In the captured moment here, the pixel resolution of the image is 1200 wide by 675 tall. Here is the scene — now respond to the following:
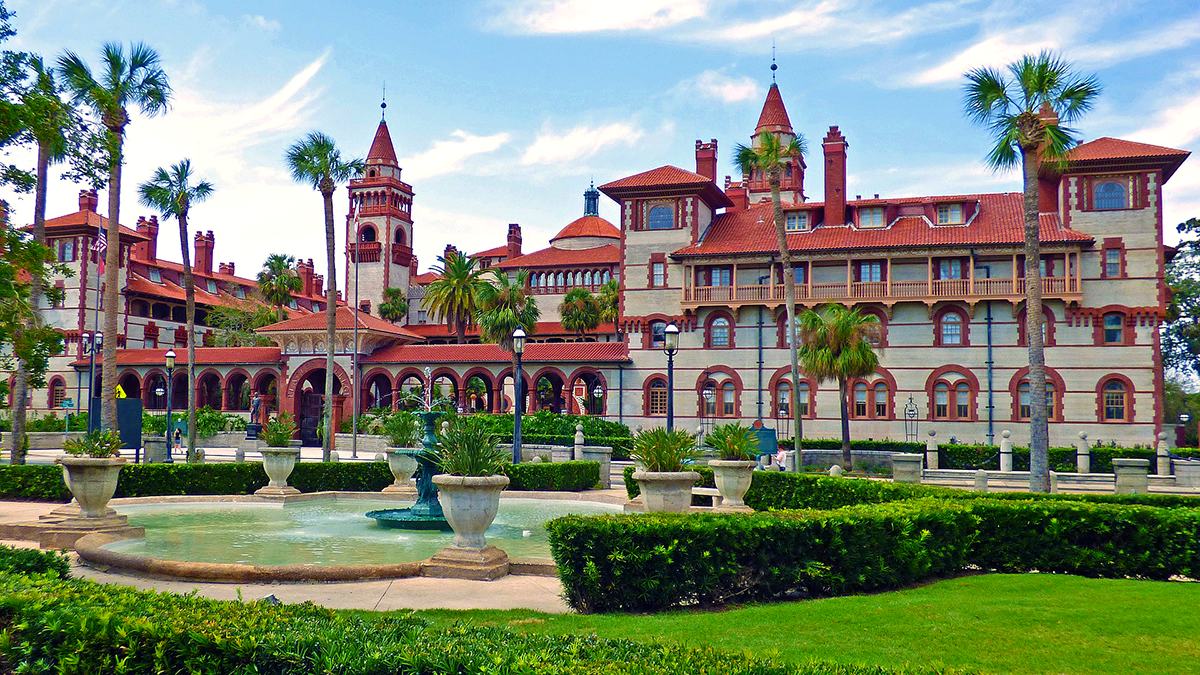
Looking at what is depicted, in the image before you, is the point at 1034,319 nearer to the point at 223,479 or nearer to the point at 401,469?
the point at 401,469

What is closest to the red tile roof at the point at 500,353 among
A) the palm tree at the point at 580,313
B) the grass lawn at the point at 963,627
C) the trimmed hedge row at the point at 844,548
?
the palm tree at the point at 580,313

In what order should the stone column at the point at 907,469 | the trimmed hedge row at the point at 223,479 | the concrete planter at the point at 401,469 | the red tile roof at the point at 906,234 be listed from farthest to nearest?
the red tile roof at the point at 906,234, the stone column at the point at 907,469, the concrete planter at the point at 401,469, the trimmed hedge row at the point at 223,479

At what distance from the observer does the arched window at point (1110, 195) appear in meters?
40.3

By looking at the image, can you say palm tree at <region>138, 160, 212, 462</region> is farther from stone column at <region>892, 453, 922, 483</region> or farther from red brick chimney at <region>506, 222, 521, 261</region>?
red brick chimney at <region>506, 222, 521, 261</region>

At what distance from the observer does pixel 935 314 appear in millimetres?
42188

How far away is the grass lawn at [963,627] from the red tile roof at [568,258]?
59.5 meters

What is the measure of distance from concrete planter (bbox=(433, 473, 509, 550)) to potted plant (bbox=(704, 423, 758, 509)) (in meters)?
5.53

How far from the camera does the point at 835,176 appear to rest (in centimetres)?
4625

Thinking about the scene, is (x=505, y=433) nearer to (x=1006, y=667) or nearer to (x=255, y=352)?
(x=255, y=352)

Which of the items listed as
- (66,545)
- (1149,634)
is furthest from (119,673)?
(66,545)

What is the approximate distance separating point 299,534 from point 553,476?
916 centimetres

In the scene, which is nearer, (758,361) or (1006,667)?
(1006,667)

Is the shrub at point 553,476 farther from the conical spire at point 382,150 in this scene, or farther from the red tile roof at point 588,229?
the conical spire at point 382,150

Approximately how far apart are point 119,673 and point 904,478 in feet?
70.2
